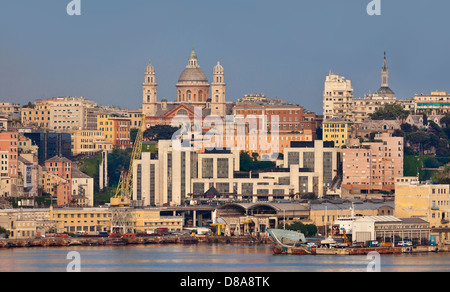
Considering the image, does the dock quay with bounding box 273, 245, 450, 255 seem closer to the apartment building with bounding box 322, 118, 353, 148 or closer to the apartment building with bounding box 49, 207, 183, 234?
the apartment building with bounding box 49, 207, 183, 234

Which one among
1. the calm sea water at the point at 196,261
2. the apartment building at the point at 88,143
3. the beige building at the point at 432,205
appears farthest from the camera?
the apartment building at the point at 88,143

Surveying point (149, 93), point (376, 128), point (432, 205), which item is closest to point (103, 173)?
point (149, 93)

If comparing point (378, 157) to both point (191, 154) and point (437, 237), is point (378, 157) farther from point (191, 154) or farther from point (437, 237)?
point (437, 237)

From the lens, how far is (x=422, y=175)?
92.7 meters

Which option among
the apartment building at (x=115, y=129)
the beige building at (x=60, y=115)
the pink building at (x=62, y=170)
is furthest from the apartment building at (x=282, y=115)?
the pink building at (x=62, y=170)

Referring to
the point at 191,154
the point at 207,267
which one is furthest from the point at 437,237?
the point at 191,154

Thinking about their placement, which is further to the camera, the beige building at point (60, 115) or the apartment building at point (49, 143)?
the beige building at point (60, 115)

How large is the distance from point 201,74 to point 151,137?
12.6 m

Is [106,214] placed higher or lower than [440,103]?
lower

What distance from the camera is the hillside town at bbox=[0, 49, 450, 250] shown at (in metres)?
79.1

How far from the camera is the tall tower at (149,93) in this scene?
4186 inches

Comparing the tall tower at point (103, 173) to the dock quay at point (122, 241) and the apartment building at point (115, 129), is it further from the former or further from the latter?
the dock quay at point (122, 241)

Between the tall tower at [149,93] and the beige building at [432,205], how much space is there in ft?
120

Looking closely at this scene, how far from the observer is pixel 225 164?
302 feet
